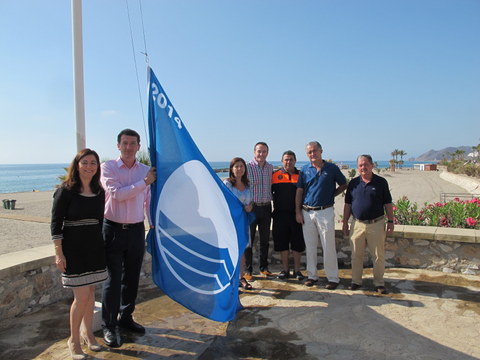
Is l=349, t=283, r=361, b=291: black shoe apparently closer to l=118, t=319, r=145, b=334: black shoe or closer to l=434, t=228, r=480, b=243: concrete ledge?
l=434, t=228, r=480, b=243: concrete ledge

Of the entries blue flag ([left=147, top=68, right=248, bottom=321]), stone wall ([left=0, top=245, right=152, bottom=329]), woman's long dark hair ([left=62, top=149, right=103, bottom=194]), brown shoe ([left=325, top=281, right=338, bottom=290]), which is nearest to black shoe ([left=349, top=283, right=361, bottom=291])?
brown shoe ([left=325, top=281, right=338, bottom=290])

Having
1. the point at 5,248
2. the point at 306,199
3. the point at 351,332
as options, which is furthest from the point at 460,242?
the point at 5,248

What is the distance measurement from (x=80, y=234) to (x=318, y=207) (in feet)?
9.37

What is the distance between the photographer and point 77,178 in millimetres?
2910

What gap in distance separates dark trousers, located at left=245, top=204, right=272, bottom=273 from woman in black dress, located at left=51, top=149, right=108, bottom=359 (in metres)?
→ 2.30

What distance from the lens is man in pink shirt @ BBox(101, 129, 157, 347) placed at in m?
3.19

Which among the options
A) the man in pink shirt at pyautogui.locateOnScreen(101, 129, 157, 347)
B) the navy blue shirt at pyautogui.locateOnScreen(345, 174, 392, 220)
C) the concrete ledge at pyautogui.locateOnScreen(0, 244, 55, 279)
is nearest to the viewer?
the man in pink shirt at pyautogui.locateOnScreen(101, 129, 157, 347)

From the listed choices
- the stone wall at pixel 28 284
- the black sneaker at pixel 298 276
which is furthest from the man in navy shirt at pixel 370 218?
the stone wall at pixel 28 284

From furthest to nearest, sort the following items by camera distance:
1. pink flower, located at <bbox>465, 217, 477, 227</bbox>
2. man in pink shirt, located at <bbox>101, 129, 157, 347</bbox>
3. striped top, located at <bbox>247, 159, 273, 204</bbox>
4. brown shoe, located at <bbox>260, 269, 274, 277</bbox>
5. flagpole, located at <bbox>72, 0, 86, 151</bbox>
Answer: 1. pink flower, located at <bbox>465, 217, 477, 227</bbox>
2. brown shoe, located at <bbox>260, 269, 274, 277</bbox>
3. striped top, located at <bbox>247, 159, 273, 204</bbox>
4. flagpole, located at <bbox>72, 0, 86, 151</bbox>
5. man in pink shirt, located at <bbox>101, 129, 157, 347</bbox>

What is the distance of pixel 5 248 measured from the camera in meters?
7.80

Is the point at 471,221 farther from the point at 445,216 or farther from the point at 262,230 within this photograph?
the point at 262,230

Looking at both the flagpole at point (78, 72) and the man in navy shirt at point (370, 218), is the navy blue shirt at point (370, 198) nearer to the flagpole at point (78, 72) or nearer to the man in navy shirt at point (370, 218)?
the man in navy shirt at point (370, 218)

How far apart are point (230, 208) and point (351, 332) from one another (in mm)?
1615

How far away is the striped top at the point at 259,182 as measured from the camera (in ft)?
15.9
